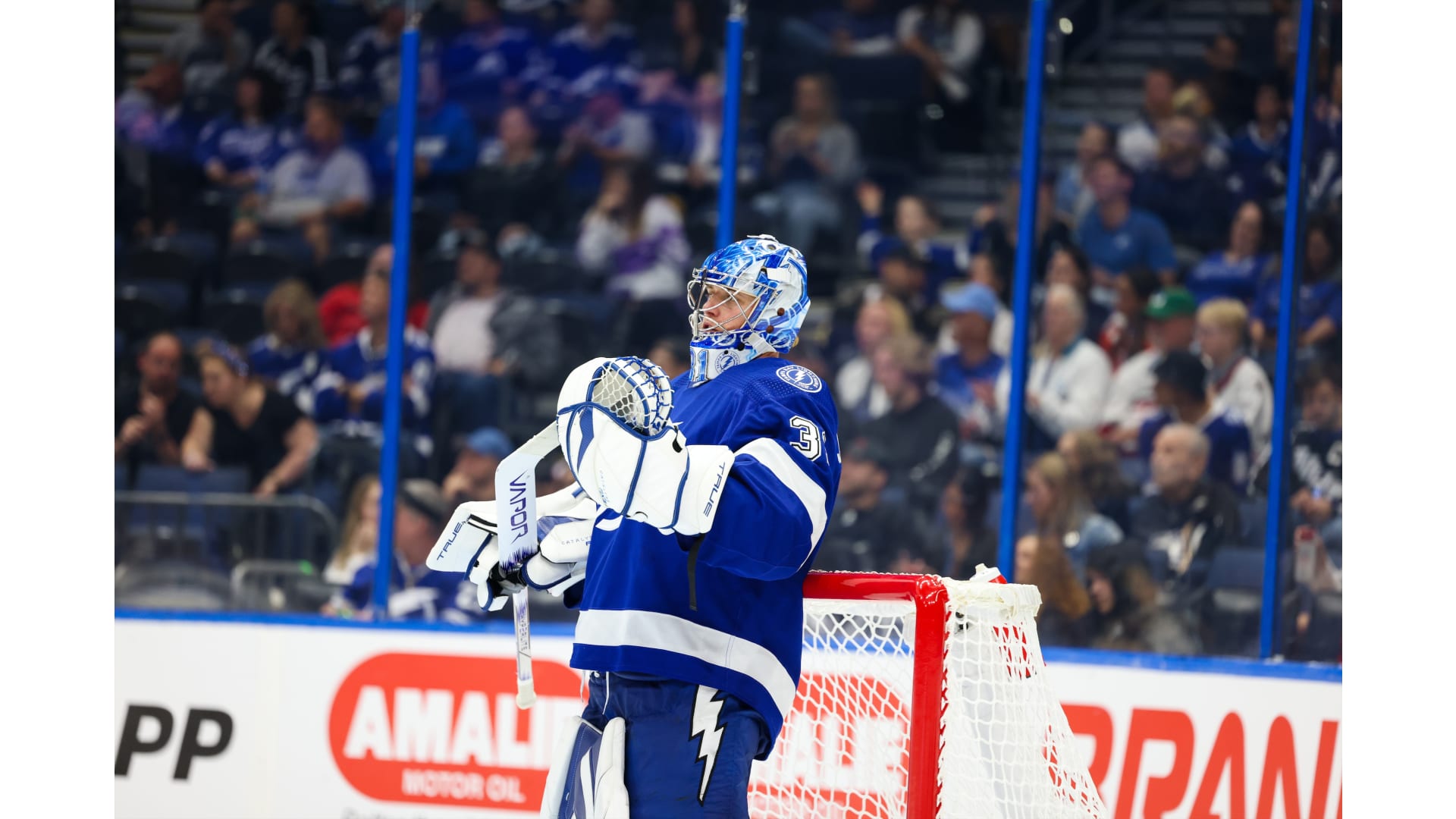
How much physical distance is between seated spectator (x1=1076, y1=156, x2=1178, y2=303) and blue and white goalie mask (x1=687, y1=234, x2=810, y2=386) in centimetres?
230

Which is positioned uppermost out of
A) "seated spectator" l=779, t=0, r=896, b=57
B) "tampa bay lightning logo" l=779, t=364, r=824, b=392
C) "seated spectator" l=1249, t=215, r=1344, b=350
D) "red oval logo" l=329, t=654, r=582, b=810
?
"seated spectator" l=779, t=0, r=896, b=57

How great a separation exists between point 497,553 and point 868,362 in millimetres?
2536

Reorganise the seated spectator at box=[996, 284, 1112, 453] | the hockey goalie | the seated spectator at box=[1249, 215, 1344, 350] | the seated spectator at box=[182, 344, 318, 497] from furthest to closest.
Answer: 1. the seated spectator at box=[182, 344, 318, 497]
2. the seated spectator at box=[996, 284, 1112, 453]
3. the seated spectator at box=[1249, 215, 1344, 350]
4. the hockey goalie

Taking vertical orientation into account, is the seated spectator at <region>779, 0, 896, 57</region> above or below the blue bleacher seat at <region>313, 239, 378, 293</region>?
above

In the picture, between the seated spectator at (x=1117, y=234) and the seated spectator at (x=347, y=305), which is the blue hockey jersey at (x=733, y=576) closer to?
the seated spectator at (x=1117, y=234)

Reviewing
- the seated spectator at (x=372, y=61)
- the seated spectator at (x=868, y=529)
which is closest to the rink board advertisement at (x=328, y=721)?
the seated spectator at (x=868, y=529)

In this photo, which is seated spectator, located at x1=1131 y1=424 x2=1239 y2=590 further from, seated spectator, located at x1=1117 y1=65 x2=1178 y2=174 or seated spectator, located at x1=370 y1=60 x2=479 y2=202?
seated spectator, located at x1=370 y1=60 x2=479 y2=202

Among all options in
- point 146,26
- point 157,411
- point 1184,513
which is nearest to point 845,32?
point 1184,513

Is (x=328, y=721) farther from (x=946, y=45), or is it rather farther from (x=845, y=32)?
(x=946, y=45)

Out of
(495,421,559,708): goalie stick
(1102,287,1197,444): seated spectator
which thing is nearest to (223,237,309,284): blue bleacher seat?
(1102,287,1197,444): seated spectator

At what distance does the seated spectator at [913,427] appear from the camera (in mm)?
4246

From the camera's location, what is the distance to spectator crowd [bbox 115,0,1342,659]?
3.86 m

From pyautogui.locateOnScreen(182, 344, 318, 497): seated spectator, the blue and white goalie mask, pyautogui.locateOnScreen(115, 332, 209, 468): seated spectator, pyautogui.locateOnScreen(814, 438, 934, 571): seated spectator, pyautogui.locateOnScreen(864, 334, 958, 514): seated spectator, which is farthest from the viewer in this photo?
pyautogui.locateOnScreen(115, 332, 209, 468): seated spectator

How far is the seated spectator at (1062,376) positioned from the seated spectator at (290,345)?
6.80ft
